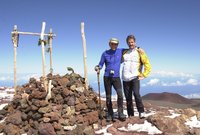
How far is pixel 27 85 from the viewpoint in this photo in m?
14.9

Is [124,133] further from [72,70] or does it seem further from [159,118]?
[72,70]

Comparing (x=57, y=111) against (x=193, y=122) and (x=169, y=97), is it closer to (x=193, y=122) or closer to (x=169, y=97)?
(x=193, y=122)

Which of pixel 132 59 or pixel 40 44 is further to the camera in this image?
pixel 40 44

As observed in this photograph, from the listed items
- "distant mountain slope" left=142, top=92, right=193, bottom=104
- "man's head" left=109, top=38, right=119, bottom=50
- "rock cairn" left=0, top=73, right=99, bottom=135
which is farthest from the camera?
"distant mountain slope" left=142, top=92, right=193, bottom=104

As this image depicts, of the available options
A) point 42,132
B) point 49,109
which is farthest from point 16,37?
point 42,132

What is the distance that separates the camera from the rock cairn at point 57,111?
39.4ft

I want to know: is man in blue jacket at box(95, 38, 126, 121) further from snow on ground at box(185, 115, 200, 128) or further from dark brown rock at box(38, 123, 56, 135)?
snow on ground at box(185, 115, 200, 128)

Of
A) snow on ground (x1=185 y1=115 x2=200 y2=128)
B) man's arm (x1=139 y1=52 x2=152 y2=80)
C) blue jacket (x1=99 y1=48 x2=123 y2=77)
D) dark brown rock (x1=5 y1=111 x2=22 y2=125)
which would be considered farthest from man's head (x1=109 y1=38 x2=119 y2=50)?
dark brown rock (x1=5 y1=111 x2=22 y2=125)

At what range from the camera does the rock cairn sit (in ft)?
39.4

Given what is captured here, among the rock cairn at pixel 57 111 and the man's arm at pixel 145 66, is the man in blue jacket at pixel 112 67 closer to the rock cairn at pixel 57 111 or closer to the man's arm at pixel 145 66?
the man's arm at pixel 145 66

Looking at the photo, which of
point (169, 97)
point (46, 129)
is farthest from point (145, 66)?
point (169, 97)

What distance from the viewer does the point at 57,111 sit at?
1238 centimetres

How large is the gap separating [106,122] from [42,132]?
2.96 metres

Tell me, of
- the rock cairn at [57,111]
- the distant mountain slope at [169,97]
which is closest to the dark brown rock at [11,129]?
the rock cairn at [57,111]
